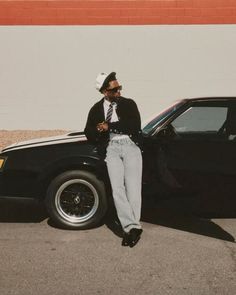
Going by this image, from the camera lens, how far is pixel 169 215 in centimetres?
634

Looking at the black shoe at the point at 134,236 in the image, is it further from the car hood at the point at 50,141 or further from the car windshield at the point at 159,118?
the car hood at the point at 50,141

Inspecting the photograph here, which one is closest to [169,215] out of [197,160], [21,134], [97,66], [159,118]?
[197,160]

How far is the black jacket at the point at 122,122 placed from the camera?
17.0 ft

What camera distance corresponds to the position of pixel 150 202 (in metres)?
5.63

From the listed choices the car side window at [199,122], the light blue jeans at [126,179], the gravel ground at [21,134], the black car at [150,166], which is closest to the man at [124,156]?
the light blue jeans at [126,179]

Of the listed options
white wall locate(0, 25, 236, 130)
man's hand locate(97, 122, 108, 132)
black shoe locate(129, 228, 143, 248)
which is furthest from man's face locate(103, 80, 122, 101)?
white wall locate(0, 25, 236, 130)

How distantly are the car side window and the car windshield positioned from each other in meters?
0.12

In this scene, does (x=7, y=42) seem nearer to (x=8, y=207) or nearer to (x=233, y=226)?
(x=8, y=207)

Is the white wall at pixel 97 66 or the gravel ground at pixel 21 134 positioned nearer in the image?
the gravel ground at pixel 21 134

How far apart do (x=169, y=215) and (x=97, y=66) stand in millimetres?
8774

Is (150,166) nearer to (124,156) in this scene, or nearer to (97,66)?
(124,156)

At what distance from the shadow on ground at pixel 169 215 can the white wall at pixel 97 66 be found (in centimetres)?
785

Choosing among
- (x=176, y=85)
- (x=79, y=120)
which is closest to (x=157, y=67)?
(x=176, y=85)

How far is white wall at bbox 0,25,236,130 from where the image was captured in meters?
14.3
